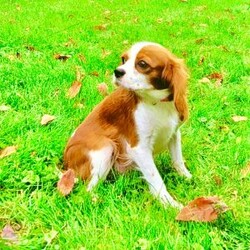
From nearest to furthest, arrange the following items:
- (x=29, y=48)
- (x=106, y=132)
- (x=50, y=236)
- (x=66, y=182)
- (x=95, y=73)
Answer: (x=50, y=236) → (x=66, y=182) → (x=106, y=132) → (x=95, y=73) → (x=29, y=48)

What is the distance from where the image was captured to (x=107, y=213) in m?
2.91

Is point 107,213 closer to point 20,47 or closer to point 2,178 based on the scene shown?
point 2,178

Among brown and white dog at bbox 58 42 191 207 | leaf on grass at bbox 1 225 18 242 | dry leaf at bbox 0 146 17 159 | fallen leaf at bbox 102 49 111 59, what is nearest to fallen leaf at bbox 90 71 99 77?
fallen leaf at bbox 102 49 111 59

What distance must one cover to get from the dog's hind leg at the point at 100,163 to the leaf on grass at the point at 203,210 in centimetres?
69

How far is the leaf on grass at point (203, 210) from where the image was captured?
9.10 feet

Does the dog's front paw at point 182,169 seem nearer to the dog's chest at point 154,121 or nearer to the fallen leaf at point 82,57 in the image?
the dog's chest at point 154,121

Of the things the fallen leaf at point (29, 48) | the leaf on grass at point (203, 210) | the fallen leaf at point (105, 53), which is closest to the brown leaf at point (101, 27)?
the fallen leaf at point (105, 53)

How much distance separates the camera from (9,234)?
9.21ft

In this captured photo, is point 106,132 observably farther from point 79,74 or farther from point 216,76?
point 216,76

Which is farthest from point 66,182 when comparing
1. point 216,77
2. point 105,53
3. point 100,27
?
point 100,27

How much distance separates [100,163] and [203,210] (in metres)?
0.81

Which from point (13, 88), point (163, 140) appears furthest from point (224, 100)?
point (13, 88)

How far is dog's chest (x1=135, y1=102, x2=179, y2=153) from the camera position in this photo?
3.22 metres

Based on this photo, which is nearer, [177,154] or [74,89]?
[177,154]
